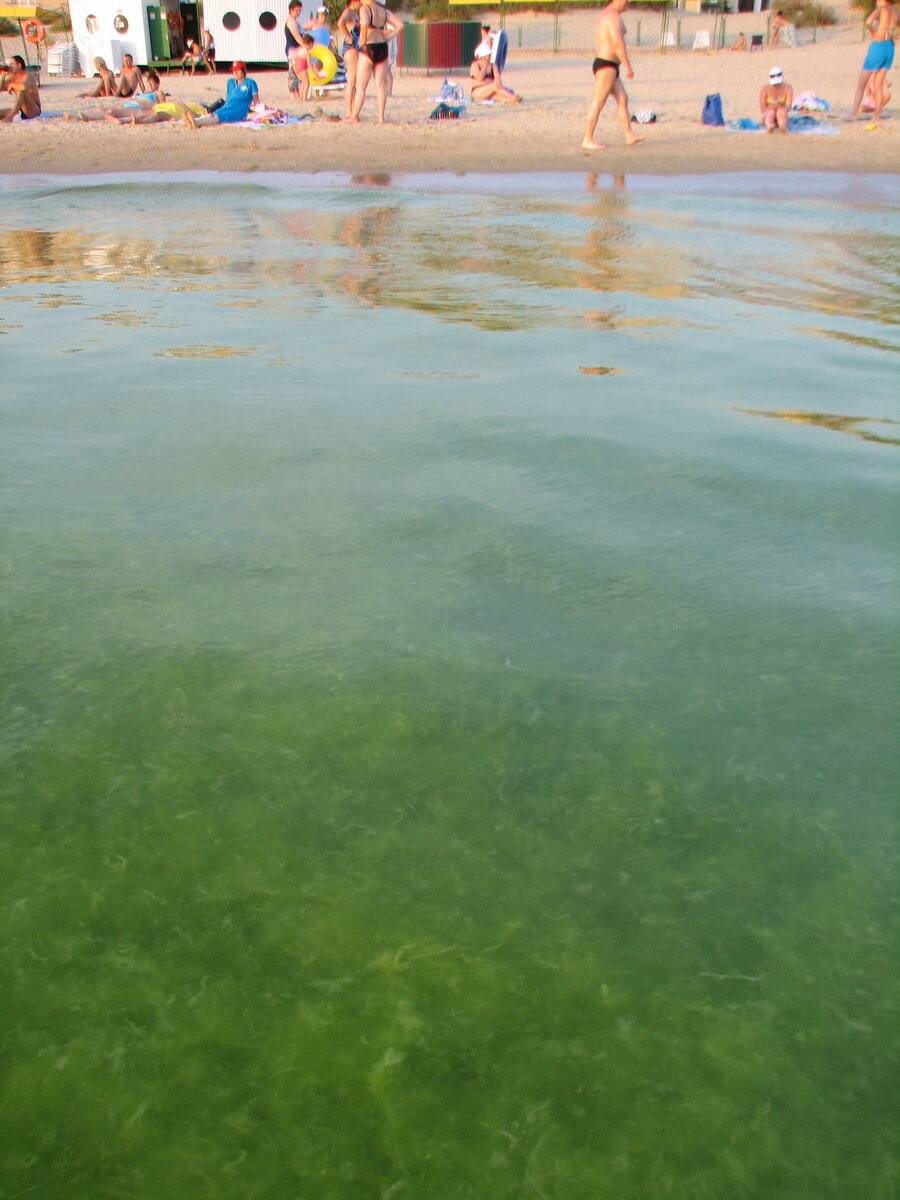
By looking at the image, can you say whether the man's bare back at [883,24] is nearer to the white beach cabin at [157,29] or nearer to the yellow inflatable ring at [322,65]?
the yellow inflatable ring at [322,65]

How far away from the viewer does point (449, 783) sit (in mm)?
2039

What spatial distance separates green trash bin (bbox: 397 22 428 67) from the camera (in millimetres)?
27438

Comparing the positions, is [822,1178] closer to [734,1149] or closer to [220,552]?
[734,1149]

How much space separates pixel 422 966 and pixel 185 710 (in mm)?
876

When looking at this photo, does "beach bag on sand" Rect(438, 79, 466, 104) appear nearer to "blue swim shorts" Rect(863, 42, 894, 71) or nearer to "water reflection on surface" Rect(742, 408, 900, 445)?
"blue swim shorts" Rect(863, 42, 894, 71)

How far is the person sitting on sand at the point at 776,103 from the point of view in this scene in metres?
14.1

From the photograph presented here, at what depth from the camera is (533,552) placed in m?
2.98

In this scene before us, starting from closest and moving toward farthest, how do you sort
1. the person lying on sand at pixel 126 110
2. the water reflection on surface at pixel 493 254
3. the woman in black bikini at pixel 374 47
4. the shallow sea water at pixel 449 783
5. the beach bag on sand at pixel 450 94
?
the shallow sea water at pixel 449 783, the water reflection on surface at pixel 493 254, the woman in black bikini at pixel 374 47, the person lying on sand at pixel 126 110, the beach bag on sand at pixel 450 94

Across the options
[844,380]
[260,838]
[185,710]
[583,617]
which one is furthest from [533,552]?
[844,380]

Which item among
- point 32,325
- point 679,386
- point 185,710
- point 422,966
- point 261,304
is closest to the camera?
point 422,966

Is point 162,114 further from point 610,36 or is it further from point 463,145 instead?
point 610,36

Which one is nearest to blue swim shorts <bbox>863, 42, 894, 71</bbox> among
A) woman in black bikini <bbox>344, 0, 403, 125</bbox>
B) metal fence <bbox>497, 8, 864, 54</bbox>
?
woman in black bikini <bbox>344, 0, 403, 125</bbox>

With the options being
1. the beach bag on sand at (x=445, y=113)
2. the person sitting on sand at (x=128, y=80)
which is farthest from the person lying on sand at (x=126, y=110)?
the beach bag on sand at (x=445, y=113)

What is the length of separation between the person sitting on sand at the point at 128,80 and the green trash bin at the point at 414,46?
336 inches
